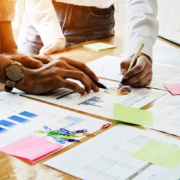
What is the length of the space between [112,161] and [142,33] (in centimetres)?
90

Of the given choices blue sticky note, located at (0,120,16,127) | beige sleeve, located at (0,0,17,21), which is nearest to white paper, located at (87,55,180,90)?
beige sleeve, located at (0,0,17,21)

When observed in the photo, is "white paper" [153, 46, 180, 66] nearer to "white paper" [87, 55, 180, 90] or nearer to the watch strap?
"white paper" [87, 55, 180, 90]

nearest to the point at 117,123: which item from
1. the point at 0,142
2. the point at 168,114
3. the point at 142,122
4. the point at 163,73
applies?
the point at 142,122

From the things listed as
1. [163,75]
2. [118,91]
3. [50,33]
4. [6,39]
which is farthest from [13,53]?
[163,75]

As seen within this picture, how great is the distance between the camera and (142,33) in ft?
4.38

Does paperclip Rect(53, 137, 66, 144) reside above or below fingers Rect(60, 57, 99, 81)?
below

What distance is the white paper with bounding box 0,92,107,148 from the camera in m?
0.68

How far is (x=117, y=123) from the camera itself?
756 millimetres

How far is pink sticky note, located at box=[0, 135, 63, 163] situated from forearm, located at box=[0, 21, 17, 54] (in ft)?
2.41

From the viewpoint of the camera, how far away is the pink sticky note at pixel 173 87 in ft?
3.35

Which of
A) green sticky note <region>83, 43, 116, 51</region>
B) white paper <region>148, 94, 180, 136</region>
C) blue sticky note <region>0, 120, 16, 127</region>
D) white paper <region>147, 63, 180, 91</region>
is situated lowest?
white paper <region>148, 94, 180, 136</region>

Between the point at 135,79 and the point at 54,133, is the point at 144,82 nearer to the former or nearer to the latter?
the point at 135,79

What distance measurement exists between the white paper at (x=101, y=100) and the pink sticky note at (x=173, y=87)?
0.04 metres

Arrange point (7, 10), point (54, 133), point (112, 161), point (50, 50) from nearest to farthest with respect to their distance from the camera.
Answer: point (112, 161), point (54, 133), point (7, 10), point (50, 50)
